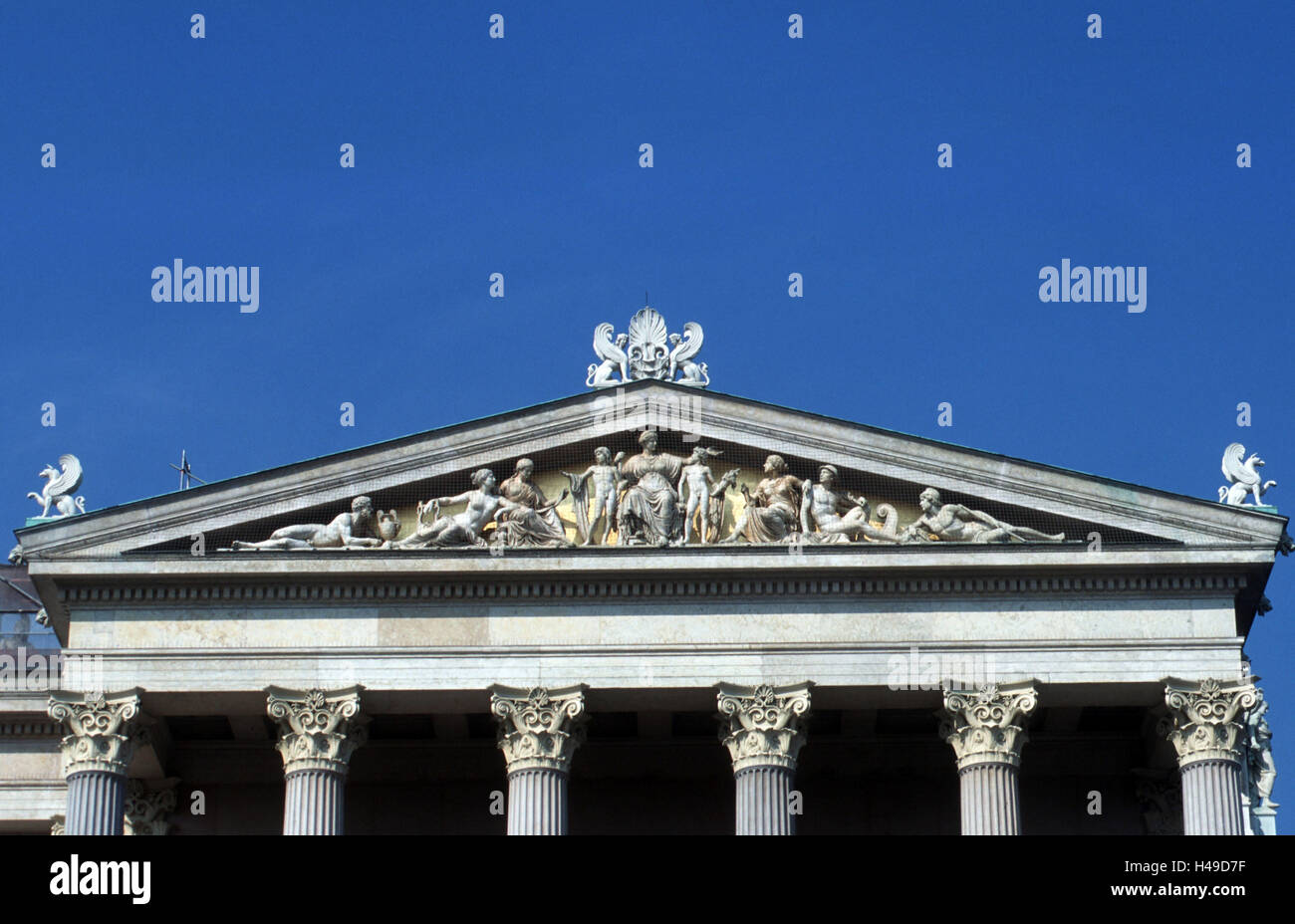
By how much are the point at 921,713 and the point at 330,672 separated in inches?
431

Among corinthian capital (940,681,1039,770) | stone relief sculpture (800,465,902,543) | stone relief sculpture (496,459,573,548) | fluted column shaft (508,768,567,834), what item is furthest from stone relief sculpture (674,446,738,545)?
corinthian capital (940,681,1039,770)

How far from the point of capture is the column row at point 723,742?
50594 millimetres

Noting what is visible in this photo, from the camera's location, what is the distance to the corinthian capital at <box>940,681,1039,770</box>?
5088 cm

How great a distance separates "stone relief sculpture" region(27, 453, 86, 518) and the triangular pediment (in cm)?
126

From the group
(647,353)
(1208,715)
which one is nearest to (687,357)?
(647,353)

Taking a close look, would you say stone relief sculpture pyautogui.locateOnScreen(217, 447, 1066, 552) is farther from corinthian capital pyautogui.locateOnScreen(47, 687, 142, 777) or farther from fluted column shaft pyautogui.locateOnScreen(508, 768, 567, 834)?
fluted column shaft pyautogui.locateOnScreen(508, 768, 567, 834)

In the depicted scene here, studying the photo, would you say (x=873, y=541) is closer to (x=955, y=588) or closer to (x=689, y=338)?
(x=955, y=588)

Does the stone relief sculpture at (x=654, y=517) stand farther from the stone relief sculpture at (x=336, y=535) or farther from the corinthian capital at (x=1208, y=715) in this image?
the corinthian capital at (x=1208, y=715)

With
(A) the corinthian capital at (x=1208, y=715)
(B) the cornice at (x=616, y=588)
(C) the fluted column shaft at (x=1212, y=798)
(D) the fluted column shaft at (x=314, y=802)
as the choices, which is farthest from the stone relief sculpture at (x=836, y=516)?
(D) the fluted column shaft at (x=314, y=802)

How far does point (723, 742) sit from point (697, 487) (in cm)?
448

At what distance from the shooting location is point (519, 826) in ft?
166

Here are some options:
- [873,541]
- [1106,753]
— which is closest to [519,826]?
[873,541]
